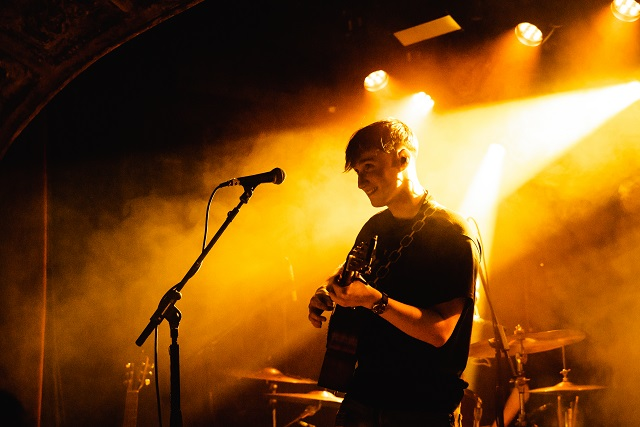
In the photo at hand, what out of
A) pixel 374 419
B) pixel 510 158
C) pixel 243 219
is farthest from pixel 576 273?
pixel 374 419

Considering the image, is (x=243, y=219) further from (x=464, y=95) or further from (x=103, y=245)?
(x=464, y=95)

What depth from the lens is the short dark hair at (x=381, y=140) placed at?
2789 mm

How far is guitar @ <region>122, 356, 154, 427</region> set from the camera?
4359 millimetres

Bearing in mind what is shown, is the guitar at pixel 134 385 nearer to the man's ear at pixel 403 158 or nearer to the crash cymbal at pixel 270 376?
the crash cymbal at pixel 270 376

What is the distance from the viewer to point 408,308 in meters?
2.20

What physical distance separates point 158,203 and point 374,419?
173 inches

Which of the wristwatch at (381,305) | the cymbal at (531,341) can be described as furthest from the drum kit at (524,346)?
the wristwatch at (381,305)

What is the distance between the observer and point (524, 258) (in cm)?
651

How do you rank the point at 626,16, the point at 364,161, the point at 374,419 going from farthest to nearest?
the point at 626,16 < the point at 364,161 < the point at 374,419

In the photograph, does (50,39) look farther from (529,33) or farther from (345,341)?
(529,33)

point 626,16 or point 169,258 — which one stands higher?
point 626,16

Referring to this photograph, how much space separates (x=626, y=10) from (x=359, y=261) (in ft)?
15.1

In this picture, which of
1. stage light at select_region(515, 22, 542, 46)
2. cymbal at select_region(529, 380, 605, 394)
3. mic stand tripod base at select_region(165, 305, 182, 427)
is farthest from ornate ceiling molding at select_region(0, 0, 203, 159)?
cymbal at select_region(529, 380, 605, 394)

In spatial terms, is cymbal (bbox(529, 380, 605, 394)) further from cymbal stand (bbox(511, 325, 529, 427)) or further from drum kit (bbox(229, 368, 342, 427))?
drum kit (bbox(229, 368, 342, 427))
